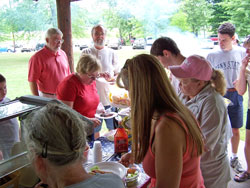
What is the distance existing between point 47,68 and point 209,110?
2.54m

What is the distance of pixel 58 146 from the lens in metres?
0.90

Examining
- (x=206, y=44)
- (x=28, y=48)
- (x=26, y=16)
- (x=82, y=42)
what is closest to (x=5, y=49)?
(x=28, y=48)

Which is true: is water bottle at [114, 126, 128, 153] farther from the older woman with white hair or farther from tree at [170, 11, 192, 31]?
tree at [170, 11, 192, 31]

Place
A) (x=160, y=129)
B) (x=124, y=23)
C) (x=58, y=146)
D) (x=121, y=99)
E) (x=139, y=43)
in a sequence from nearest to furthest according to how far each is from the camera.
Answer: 1. (x=58, y=146)
2. (x=160, y=129)
3. (x=121, y=99)
4. (x=124, y=23)
5. (x=139, y=43)

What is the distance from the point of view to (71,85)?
7.95 ft

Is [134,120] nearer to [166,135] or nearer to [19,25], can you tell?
[166,135]

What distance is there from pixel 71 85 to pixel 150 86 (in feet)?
4.56

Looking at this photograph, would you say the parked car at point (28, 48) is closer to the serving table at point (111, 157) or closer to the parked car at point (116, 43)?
the parked car at point (116, 43)

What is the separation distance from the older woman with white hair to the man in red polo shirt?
2577mm

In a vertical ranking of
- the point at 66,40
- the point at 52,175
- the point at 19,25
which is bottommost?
the point at 52,175

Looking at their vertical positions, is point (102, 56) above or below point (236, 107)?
above

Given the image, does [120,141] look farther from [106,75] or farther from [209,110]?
[106,75]

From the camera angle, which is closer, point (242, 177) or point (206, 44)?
point (242, 177)

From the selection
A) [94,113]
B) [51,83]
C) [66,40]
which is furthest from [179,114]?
[66,40]
